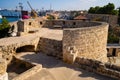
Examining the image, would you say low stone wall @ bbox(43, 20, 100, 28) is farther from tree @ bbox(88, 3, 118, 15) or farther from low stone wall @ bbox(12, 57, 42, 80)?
tree @ bbox(88, 3, 118, 15)

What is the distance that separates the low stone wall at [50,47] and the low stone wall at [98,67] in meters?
1.91

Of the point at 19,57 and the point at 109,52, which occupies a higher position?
the point at 19,57

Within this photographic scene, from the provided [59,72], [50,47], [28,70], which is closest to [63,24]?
[50,47]

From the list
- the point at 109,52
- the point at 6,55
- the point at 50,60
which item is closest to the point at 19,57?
the point at 6,55

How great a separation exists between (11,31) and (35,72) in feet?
27.5

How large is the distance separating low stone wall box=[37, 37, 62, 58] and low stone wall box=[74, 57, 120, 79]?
6.28 ft

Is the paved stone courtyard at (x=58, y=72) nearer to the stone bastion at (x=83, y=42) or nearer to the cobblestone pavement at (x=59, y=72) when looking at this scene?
the cobblestone pavement at (x=59, y=72)

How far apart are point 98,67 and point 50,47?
4.03 m

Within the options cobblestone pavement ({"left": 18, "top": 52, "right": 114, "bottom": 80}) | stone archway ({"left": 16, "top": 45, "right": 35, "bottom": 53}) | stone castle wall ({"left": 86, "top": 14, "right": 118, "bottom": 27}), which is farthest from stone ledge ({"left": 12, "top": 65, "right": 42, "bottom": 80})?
stone castle wall ({"left": 86, "top": 14, "right": 118, "bottom": 27})

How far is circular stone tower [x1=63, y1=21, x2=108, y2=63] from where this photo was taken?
1018 cm

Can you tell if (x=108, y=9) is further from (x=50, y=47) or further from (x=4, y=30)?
(x=50, y=47)

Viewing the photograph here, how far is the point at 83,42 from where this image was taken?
35.2ft

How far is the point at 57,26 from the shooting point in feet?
58.5

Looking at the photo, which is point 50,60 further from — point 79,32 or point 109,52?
point 109,52
